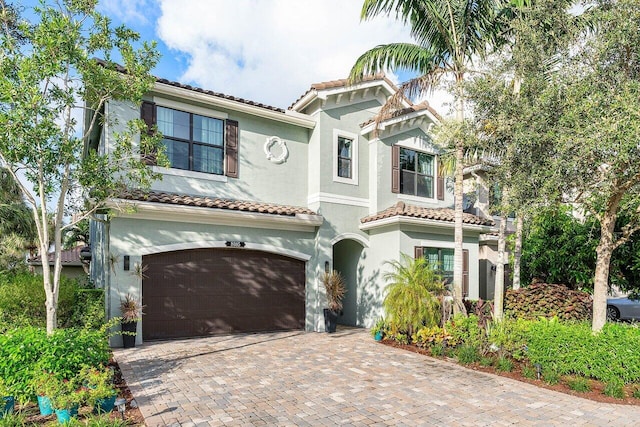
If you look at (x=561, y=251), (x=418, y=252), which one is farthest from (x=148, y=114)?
(x=561, y=251)

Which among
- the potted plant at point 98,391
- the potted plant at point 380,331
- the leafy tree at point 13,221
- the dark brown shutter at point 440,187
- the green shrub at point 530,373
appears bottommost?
the potted plant at point 380,331

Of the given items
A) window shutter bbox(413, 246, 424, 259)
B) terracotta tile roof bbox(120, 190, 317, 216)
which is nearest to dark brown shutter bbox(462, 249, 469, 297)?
window shutter bbox(413, 246, 424, 259)

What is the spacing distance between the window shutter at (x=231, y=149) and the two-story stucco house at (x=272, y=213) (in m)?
0.04

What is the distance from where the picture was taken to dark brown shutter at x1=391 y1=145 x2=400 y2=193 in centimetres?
1490

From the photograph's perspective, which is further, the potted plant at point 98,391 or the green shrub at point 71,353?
the green shrub at point 71,353

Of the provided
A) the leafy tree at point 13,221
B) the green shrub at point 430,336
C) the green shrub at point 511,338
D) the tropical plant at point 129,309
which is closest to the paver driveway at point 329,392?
the green shrub at point 430,336

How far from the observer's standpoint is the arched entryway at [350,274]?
14953mm

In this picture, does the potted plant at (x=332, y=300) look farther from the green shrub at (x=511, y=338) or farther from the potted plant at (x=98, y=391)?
the potted plant at (x=98, y=391)

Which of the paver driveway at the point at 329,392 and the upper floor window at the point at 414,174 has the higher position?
the upper floor window at the point at 414,174

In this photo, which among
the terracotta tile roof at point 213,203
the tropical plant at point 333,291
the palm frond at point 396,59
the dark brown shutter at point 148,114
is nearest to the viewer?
the terracotta tile roof at point 213,203

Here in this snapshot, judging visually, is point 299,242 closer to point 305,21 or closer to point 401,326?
point 401,326

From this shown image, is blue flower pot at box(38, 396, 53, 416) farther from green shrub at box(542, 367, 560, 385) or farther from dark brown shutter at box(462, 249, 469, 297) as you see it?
dark brown shutter at box(462, 249, 469, 297)

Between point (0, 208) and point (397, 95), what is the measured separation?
670 inches

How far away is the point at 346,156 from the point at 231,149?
4151mm
